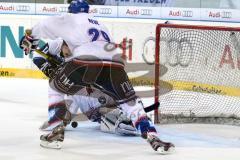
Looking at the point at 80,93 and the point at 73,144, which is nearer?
the point at 73,144

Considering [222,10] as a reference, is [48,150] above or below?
below

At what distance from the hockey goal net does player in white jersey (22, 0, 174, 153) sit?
1.00m

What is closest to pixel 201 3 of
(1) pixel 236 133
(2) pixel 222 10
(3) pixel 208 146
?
(2) pixel 222 10

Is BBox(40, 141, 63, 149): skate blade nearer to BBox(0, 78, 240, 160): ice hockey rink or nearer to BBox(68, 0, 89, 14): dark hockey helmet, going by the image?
BBox(0, 78, 240, 160): ice hockey rink

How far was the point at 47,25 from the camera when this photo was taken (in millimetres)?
4172

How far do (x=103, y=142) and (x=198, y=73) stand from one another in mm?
1815

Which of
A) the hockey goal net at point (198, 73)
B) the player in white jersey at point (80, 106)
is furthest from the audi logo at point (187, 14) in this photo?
the player in white jersey at point (80, 106)

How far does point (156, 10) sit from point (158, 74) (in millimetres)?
2384

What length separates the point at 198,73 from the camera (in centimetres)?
579

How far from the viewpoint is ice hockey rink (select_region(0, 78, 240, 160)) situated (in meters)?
3.83

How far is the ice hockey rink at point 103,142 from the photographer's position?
383 centimetres

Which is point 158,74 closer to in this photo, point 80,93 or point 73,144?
point 80,93

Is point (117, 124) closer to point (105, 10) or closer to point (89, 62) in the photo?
point (89, 62)

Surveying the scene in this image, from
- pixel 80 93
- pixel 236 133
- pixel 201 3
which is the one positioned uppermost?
pixel 201 3
